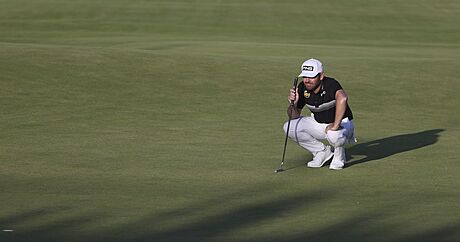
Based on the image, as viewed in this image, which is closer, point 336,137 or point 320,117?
point 336,137

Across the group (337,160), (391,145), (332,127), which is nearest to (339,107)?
(332,127)

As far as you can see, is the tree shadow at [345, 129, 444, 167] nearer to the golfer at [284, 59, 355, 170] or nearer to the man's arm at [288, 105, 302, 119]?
the golfer at [284, 59, 355, 170]

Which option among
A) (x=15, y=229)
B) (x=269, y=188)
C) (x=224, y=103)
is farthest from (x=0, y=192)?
(x=224, y=103)

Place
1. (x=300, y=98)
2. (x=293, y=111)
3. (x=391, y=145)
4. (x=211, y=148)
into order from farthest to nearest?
(x=391, y=145)
(x=211, y=148)
(x=293, y=111)
(x=300, y=98)

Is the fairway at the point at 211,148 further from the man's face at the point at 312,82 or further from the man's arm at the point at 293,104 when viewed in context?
the man's face at the point at 312,82

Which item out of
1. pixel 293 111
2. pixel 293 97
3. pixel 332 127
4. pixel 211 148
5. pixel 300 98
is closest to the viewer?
pixel 332 127

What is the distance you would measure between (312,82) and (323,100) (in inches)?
13.7

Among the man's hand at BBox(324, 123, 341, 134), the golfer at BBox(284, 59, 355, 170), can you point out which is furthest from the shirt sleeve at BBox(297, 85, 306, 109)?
the man's hand at BBox(324, 123, 341, 134)

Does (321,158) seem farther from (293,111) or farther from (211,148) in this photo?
(211,148)

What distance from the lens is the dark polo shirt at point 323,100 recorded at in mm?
12500

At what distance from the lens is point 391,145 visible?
14.8 metres

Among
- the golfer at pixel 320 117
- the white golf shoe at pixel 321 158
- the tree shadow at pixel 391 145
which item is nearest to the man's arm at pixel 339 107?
the golfer at pixel 320 117

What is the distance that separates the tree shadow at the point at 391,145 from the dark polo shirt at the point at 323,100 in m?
0.69

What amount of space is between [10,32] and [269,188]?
84.5 feet
